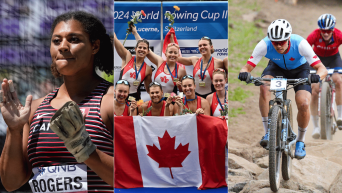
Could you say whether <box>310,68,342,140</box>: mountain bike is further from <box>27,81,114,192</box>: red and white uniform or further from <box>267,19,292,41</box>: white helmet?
<box>27,81,114,192</box>: red and white uniform

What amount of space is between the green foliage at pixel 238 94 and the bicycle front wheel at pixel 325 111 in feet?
10.8

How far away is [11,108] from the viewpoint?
348 centimetres

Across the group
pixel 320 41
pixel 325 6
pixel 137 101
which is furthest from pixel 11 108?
pixel 325 6

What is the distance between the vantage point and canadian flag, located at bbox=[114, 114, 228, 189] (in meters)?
4.86

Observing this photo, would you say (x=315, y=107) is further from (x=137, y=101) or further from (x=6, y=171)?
(x=6, y=171)

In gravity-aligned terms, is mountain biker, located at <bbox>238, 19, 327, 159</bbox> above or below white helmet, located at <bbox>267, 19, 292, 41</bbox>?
below

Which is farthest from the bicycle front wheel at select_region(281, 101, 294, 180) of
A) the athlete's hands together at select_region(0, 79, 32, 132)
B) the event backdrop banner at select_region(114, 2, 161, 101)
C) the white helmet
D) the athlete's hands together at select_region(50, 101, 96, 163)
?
the athlete's hands together at select_region(0, 79, 32, 132)

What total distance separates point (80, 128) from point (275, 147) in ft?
7.78

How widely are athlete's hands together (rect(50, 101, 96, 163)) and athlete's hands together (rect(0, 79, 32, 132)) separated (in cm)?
38

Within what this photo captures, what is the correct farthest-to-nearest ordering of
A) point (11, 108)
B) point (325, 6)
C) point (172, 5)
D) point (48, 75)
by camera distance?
point (325, 6) < point (172, 5) < point (48, 75) < point (11, 108)

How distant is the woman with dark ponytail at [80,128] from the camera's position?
3.42 meters

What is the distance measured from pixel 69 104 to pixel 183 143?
76.9 inches

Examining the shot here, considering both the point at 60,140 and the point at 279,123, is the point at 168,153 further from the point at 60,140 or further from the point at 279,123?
the point at 60,140

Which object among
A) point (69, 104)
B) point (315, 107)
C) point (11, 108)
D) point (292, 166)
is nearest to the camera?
point (69, 104)
